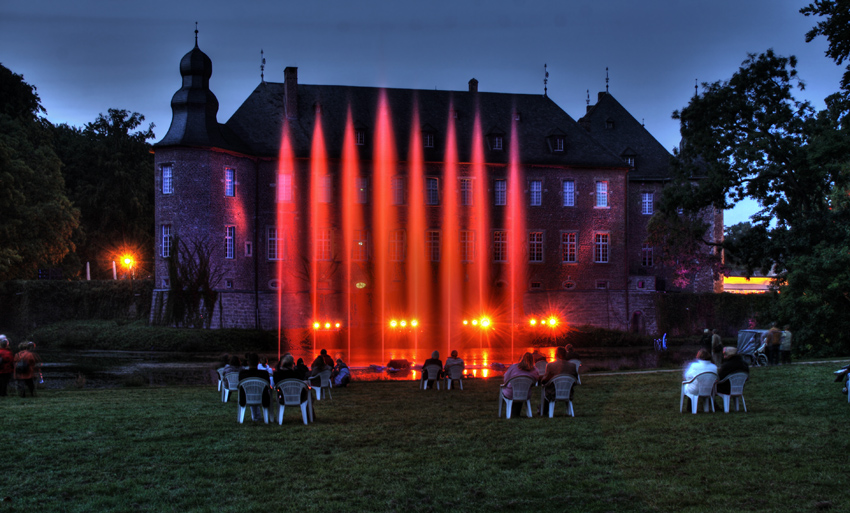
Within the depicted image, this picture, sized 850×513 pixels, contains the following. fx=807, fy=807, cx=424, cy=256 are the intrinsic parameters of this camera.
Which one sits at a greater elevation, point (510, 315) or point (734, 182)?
point (734, 182)

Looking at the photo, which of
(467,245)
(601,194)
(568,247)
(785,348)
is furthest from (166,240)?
(785,348)

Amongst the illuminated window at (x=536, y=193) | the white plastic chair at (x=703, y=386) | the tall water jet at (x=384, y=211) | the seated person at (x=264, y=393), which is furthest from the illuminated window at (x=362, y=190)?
the white plastic chair at (x=703, y=386)

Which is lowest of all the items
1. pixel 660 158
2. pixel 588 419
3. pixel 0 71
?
pixel 588 419

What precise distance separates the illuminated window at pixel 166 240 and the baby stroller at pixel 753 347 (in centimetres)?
2916

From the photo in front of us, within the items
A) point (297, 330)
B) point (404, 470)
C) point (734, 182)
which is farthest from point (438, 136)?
point (404, 470)

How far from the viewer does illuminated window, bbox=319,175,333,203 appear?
4800cm

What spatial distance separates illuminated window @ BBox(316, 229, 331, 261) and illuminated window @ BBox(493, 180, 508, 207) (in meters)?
10.6

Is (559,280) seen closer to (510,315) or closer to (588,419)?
(510,315)

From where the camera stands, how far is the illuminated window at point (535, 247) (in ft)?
164

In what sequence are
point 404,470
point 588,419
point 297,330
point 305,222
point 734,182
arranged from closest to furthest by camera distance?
point 404,470 < point 588,419 < point 734,182 < point 297,330 < point 305,222

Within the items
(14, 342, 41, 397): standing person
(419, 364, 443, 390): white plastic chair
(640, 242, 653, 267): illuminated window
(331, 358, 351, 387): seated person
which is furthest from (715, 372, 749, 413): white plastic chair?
(640, 242, 653, 267): illuminated window

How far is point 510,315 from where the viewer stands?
158ft

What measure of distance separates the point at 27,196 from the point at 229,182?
1244cm

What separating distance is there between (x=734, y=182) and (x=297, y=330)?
22876 mm
